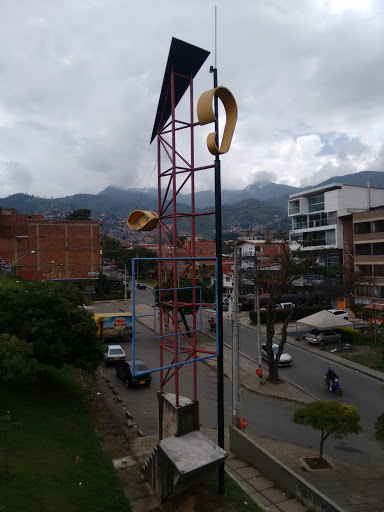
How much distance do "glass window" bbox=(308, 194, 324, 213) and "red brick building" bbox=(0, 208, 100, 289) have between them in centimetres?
2937

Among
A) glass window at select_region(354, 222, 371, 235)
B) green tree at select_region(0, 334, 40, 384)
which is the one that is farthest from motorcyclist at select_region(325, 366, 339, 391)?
glass window at select_region(354, 222, 371, 235)

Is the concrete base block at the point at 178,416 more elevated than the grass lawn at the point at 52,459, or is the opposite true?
the concrete base block at the point at 178,416

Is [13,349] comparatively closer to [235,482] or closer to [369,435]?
[235,482]

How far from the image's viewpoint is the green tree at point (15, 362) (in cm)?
986

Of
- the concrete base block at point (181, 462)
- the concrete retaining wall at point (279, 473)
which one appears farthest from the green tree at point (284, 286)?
the concrete base block at point (181, 462)

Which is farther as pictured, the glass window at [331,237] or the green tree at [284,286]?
the glass window at [331,237]

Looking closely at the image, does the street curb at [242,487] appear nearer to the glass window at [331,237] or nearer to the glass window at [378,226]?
the glass window at [378,226]

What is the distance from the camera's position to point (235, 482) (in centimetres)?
877

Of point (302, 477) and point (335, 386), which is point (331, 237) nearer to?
point (335, 386)

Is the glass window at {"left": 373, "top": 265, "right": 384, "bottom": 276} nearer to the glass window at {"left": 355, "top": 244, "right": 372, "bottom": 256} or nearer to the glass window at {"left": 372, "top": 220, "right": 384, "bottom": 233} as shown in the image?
the glass window at {"left": 355, "top": 244, "right": 372, "bottom": 256}

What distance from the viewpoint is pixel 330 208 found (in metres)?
41.4

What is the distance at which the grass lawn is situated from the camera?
23.0 ft

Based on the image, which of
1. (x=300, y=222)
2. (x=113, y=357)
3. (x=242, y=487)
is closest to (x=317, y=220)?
(x=300, y=222)

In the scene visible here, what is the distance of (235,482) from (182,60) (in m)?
10.3
